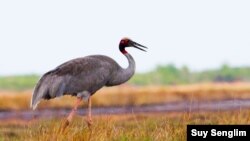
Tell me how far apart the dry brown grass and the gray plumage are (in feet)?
38.3

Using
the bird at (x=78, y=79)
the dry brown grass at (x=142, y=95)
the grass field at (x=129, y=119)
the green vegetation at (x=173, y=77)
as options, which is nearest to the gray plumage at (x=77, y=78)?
the bird at (x=78, y=79)

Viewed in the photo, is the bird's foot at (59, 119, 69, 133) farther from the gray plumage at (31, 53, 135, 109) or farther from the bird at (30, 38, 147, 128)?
the gray plumage at (31, 53, 135, 109)

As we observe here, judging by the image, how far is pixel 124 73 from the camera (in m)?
15.7

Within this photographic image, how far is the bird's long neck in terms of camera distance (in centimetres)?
1554

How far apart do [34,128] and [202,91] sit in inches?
688

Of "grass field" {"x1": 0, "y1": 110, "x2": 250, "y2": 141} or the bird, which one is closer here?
"grass field" {"x1": 0, "y1": 110, "x2": 250, "y2": 141}

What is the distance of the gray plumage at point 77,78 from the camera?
14633 mm

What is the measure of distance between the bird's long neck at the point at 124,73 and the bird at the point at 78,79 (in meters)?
0.02

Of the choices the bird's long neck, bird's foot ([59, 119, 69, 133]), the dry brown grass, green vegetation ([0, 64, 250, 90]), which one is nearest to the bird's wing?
the bird's long neck

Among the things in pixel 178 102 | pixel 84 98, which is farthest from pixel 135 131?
pixel 178 102

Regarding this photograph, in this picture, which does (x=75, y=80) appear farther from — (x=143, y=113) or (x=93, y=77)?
(x=143, y=113)

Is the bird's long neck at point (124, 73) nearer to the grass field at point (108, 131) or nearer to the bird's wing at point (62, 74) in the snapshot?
the bird's wing at point (62, 74)

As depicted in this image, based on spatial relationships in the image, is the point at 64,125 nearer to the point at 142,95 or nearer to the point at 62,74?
the point at 62,74

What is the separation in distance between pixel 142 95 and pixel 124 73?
568 inches
